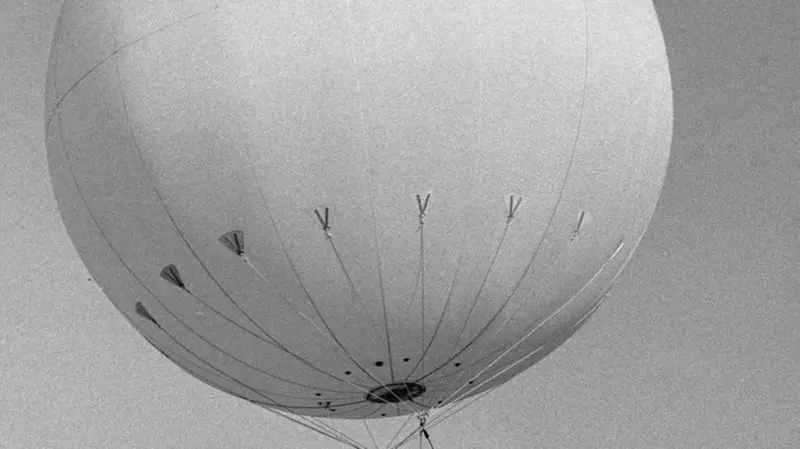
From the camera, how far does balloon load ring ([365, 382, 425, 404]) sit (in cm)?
1119

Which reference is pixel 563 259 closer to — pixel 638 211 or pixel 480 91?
pixel 638 211

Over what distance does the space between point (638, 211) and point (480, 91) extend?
2.22 metres

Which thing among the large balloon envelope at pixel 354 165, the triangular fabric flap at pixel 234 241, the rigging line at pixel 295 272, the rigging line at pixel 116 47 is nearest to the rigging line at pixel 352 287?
the large balloon envelope at pixel 354 165

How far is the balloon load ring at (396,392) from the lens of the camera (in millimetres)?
11188

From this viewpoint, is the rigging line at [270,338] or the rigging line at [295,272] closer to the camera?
the rigging line at [295,272]

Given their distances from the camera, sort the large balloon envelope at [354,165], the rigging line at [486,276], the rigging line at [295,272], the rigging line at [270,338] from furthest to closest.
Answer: the rigging line at [270,338] < the rigging line at [486,276] < the rigging line at [295,272] < the large balloon envelope at [354,165]

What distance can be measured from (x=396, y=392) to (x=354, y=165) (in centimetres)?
262

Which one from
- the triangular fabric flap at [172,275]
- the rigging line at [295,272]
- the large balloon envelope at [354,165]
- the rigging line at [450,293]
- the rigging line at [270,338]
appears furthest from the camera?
the rigging line at [270,338]

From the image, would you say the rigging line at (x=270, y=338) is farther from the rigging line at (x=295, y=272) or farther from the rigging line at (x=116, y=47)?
the rigging line at (x=116, y=47)

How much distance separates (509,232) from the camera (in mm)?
9898

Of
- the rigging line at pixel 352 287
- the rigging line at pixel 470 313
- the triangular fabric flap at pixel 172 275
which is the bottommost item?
the rigging line at pixel 470 313

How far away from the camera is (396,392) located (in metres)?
11.3

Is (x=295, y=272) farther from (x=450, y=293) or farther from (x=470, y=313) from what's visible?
(x=470, y=313)

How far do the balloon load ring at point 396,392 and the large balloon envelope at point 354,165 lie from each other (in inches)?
5.6
